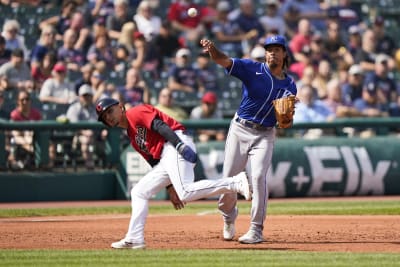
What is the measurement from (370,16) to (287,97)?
12963mm

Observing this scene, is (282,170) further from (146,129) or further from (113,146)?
(146,129)

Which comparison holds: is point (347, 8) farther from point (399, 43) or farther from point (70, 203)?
point (70, 203)

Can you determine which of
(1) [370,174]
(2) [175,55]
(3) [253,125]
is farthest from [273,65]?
(2) [175,55]

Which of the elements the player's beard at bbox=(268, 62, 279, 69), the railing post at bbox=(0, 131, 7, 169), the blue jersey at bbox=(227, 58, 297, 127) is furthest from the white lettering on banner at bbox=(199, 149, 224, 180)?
the player's beard at bbox=(268, 62, 279, 69)

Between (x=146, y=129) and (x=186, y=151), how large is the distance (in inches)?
18.0

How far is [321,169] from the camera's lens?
15.8 m

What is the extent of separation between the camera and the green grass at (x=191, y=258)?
7699 millimetres

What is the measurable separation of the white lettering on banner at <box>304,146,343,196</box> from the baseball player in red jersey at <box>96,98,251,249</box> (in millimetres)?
7305

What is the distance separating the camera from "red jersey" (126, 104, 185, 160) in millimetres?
8438

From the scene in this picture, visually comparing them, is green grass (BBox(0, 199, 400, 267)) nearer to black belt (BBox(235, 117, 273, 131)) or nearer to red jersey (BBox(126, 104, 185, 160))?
red jersey (BBox(126, 104, 185, 160))

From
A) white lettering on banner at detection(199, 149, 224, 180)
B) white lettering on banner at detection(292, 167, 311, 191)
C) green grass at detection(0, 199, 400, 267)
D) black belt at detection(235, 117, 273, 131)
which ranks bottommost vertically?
white lettering on banner at detection(292, 167, 311, 191)

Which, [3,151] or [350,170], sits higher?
[3,151]

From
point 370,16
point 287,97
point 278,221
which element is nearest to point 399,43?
point 370,16

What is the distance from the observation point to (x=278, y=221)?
11.6m
